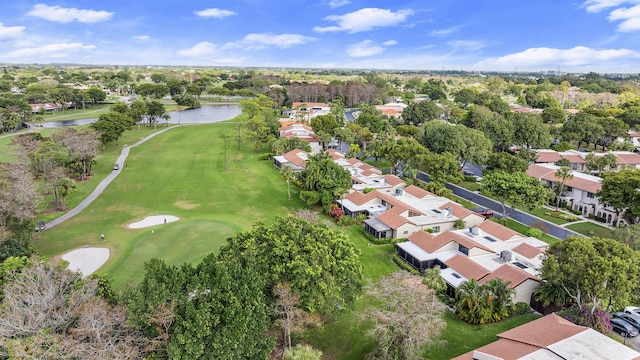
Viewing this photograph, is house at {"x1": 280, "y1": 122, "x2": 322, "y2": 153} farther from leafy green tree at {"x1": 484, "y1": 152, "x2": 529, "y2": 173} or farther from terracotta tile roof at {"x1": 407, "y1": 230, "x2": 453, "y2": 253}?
terracotta tile roof at {"x1": 407, "y1": 230, "x2": 453, "y2": 253}

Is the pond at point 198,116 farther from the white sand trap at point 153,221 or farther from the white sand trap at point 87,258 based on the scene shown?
the white sand trap at point 87,258

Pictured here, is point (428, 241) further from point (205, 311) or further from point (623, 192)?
point (623, 192)

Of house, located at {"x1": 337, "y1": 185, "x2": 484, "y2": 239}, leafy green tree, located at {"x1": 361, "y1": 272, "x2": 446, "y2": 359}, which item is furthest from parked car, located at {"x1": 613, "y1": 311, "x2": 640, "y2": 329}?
house, located at {"x1": 337, "y1": 185, "x2": 484, "y2": 239}

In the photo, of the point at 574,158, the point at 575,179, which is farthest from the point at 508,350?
the point at 574,158

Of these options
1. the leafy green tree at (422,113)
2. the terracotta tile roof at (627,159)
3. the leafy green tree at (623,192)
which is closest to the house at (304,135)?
the leafy green tree at (422,113)

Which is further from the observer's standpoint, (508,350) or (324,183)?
(324,183)

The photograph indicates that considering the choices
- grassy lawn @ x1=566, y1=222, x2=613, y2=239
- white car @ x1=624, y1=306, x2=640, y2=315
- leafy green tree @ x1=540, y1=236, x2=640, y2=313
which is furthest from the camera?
grassy lawn @ x1=566, y1=222, x2=613, y2=239

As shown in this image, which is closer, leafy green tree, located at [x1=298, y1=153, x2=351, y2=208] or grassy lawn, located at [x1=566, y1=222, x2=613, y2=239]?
grassy lawn, located at [x1=566, y1=222, x2=613, y2=239]

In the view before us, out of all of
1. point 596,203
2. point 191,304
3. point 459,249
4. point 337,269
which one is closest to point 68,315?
point 191,304
